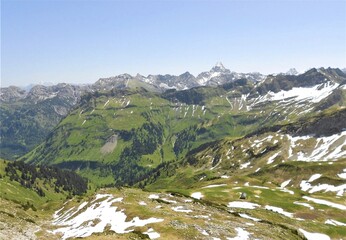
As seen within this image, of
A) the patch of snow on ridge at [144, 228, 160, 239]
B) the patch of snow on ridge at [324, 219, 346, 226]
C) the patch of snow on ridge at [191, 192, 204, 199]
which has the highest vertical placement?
the patch of snow on ridge at [144, 228, 160, 239]

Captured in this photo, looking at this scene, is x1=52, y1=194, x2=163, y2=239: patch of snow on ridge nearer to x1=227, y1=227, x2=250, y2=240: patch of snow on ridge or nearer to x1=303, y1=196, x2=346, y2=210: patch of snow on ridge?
x1=227, y1=227, x2=250, y2=240: patch of snow on ridge

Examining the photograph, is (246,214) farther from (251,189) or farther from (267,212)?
(251,189)

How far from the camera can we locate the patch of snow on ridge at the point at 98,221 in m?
69.9

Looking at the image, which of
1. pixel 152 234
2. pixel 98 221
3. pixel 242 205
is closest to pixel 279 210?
pixel 242 205

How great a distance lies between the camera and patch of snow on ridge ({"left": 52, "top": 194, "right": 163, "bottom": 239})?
69.9 metres

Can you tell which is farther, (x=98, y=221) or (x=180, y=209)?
(x=180, y=209)

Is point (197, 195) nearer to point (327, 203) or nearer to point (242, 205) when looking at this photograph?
point (242, 205)

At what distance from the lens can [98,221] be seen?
258 ft

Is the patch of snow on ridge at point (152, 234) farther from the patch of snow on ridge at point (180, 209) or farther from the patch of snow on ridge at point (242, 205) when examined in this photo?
the patch of snow on ridge at point (242, 205)

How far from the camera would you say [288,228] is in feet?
260

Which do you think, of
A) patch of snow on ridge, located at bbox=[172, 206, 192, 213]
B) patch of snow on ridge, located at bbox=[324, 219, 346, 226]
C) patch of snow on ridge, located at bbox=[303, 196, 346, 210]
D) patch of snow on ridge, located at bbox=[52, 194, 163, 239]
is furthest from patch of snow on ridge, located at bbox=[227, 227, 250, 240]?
patch of snow on ridge, located at bbox=[303, 196, 346, 210]

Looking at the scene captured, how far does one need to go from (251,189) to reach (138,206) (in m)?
67.8

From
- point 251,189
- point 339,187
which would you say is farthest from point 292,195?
point 339,187

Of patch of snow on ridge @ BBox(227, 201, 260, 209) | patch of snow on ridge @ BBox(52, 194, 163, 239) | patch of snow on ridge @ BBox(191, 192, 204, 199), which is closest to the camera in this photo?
patch of snow on ridge @ BBox(52, 194, 163, 239)
